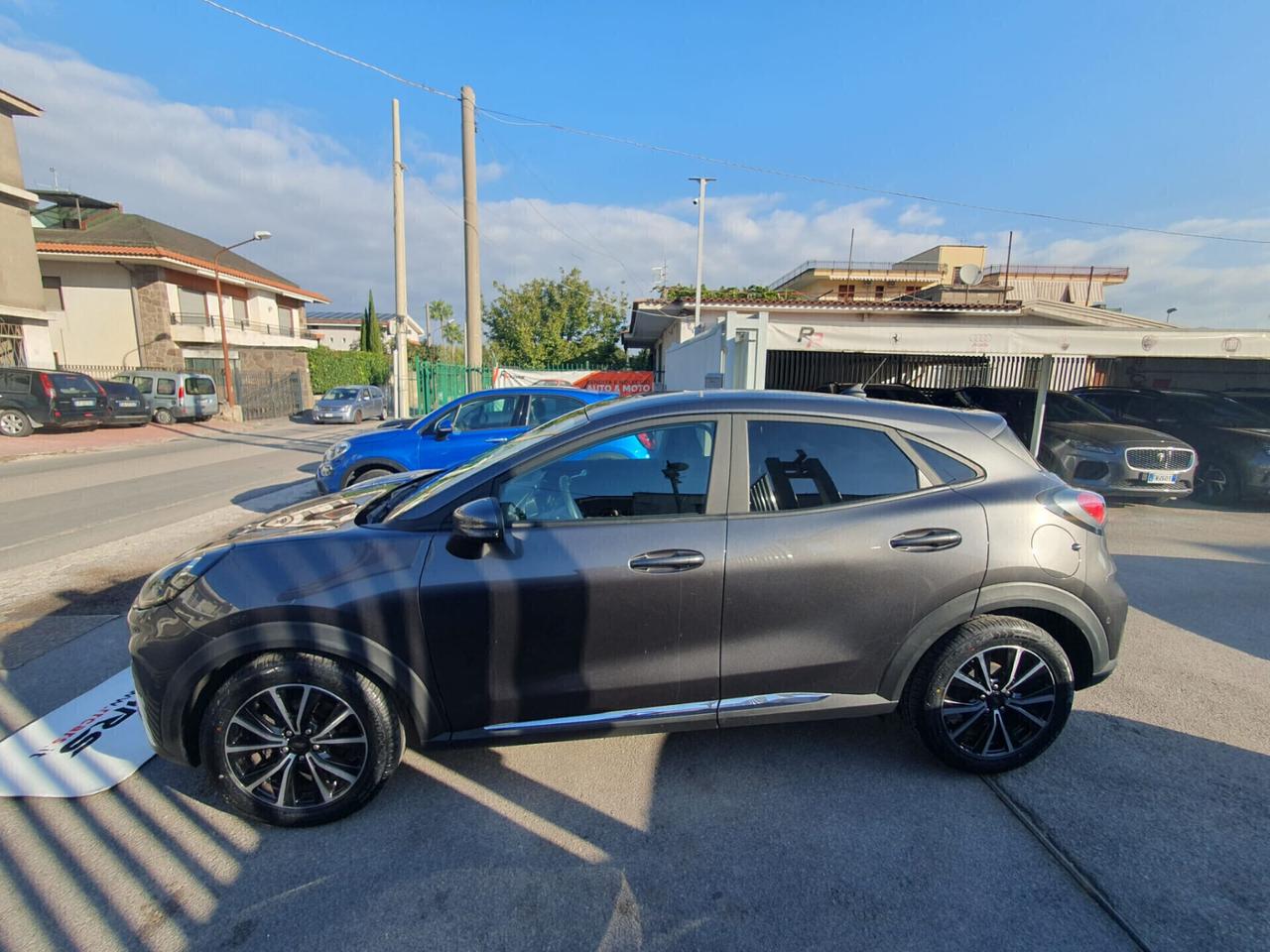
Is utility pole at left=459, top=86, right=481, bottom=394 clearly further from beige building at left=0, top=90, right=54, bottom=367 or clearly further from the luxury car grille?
beige building at left=0, top=90, right=54, bottom=367

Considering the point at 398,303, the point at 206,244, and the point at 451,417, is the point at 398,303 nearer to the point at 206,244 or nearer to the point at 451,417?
the point at 451,417

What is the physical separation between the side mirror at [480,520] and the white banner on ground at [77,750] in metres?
1.86

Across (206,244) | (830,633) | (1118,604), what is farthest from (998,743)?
(206,244)

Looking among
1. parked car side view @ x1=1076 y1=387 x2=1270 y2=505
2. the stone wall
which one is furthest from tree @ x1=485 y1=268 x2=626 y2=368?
parked car side view @ x1=1076 y1=387 x2=1270 y2=505

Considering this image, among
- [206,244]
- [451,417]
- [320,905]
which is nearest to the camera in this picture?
[320,905]

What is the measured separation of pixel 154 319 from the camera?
2634cm

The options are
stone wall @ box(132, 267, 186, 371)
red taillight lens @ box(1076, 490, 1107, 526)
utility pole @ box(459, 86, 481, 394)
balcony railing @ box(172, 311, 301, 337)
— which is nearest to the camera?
red taillight lens @ box(1076, 490, 1107, 526)

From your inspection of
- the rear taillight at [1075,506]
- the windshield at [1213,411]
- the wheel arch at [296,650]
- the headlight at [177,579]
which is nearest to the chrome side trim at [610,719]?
the wheel arch at [296,650]

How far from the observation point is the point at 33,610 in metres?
4.37

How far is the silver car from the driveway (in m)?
21.2

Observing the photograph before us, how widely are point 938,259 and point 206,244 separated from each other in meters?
51.3

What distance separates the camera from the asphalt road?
1914 millimetres

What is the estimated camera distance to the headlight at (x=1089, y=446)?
7.75m

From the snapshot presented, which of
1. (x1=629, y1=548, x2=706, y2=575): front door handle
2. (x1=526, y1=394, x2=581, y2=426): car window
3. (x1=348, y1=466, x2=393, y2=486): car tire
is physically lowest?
(x1=348, y1=466, x2=393, y2=486): car tire
